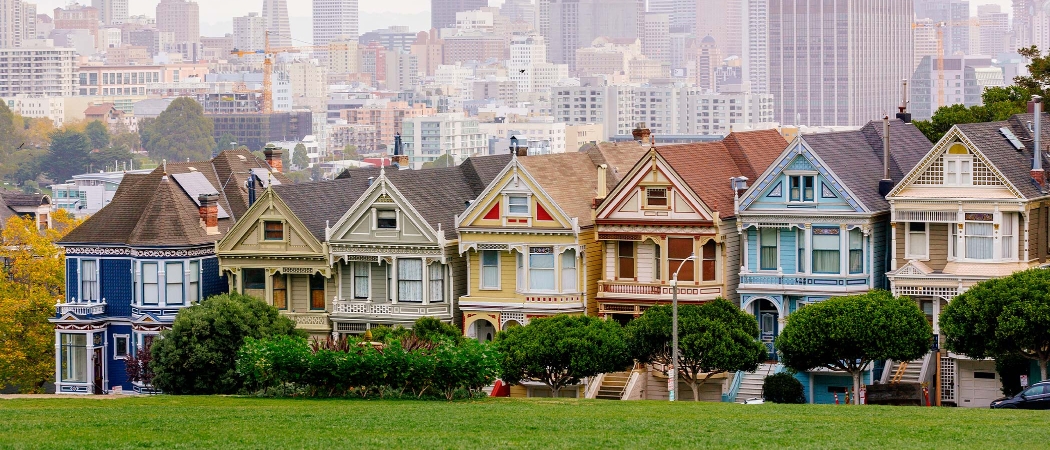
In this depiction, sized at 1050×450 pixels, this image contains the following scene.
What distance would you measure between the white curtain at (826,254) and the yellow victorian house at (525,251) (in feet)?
23.0

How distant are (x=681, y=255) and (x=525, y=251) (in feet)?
15.8

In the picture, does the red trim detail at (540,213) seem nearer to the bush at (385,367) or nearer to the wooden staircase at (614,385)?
Result: the wooden staircase at (614,385)

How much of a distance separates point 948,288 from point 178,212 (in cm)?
2539

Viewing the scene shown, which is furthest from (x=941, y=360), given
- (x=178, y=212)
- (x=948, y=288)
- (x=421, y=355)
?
(x=178, y=212)

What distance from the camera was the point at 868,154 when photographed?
64438 millimetres

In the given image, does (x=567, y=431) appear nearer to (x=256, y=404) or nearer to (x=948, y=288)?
(x=256, y=404)

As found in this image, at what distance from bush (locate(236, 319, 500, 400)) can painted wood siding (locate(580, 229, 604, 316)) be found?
35.3 feet

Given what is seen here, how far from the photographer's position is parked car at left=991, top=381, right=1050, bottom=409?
166ft

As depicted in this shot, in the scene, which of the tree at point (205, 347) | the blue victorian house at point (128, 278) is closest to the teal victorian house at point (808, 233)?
the tree at point (205, 347)

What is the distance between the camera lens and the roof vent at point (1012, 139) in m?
61.4

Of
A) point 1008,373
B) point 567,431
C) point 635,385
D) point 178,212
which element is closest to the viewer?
point 567,431

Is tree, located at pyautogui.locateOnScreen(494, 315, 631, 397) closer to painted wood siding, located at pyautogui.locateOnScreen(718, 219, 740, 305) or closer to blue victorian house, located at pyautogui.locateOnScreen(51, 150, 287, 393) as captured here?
painted wood siding, located at pyautogui.locateOnScreen(718, 219, 740, 305)

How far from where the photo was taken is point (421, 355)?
51.8m

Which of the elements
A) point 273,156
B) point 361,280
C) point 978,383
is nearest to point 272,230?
point 361,280
